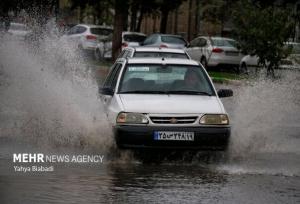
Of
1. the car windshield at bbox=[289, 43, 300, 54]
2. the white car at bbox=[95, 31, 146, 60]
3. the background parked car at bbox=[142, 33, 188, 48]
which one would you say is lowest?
the white car at bbox=[95, 31, 146, 60]

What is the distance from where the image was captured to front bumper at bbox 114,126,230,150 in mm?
12133

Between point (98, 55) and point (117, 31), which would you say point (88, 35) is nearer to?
point (98, 55)

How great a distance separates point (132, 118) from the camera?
12266 millimetres

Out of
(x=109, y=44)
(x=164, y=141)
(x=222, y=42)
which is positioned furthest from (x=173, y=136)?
(x=109, y=44)

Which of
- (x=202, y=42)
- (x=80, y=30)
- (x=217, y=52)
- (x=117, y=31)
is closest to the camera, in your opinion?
(x=217, y=52)

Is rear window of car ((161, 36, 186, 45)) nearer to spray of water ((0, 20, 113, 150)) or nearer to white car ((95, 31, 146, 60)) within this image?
white car ((95, 31, 146, 60))

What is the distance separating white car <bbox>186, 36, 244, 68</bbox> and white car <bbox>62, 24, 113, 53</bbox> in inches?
269

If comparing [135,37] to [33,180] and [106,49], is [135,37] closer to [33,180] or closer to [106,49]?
[106,49]

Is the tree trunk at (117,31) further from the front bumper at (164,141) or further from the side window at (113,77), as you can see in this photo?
the front bumper at (164,141)

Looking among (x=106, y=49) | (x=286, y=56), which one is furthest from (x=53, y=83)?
(x=106, y=49)

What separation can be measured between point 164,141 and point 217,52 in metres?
26.4

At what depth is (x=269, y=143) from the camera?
1447 cm

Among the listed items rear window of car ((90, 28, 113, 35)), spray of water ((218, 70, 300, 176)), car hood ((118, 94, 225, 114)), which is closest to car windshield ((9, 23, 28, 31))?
rear window of car ((90, 28, 113, 35))

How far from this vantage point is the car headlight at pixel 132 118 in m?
12.2
